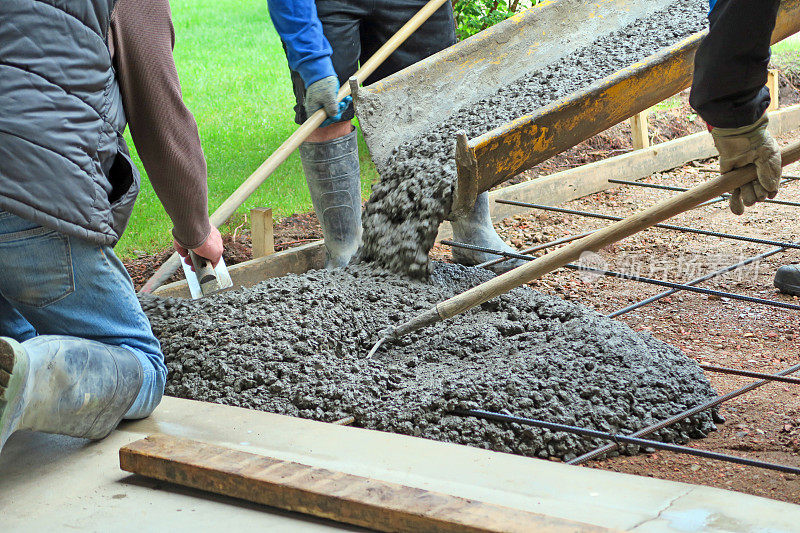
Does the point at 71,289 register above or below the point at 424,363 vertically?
above

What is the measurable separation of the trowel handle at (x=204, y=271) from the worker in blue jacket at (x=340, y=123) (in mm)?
907

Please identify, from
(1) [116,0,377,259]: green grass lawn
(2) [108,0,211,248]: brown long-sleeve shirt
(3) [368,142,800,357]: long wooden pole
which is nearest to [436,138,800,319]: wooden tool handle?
(3) [368,142,800,357]: long wooden pole

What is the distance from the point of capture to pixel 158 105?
206cm

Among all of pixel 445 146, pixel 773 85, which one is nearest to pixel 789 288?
pixel 445 146

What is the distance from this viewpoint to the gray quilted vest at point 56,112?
169 centimetres

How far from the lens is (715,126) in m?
2.36

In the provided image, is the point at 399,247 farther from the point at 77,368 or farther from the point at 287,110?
the point at 287,110

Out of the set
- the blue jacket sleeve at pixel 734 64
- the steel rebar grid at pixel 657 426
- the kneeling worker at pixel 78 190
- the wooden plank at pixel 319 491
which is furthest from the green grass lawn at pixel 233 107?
the blue jacket sleeve at pixel 734 64

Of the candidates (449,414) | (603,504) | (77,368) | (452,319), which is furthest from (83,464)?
(452,319)

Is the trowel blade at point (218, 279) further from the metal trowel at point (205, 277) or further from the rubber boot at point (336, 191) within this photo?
the rubber boot at point (336, 191)

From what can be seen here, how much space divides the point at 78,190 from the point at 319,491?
0.81 m

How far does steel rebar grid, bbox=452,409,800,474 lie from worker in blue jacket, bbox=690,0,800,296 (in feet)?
2.69

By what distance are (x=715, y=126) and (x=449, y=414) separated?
1095 millimetres

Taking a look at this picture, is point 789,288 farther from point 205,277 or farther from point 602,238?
point 205,277
